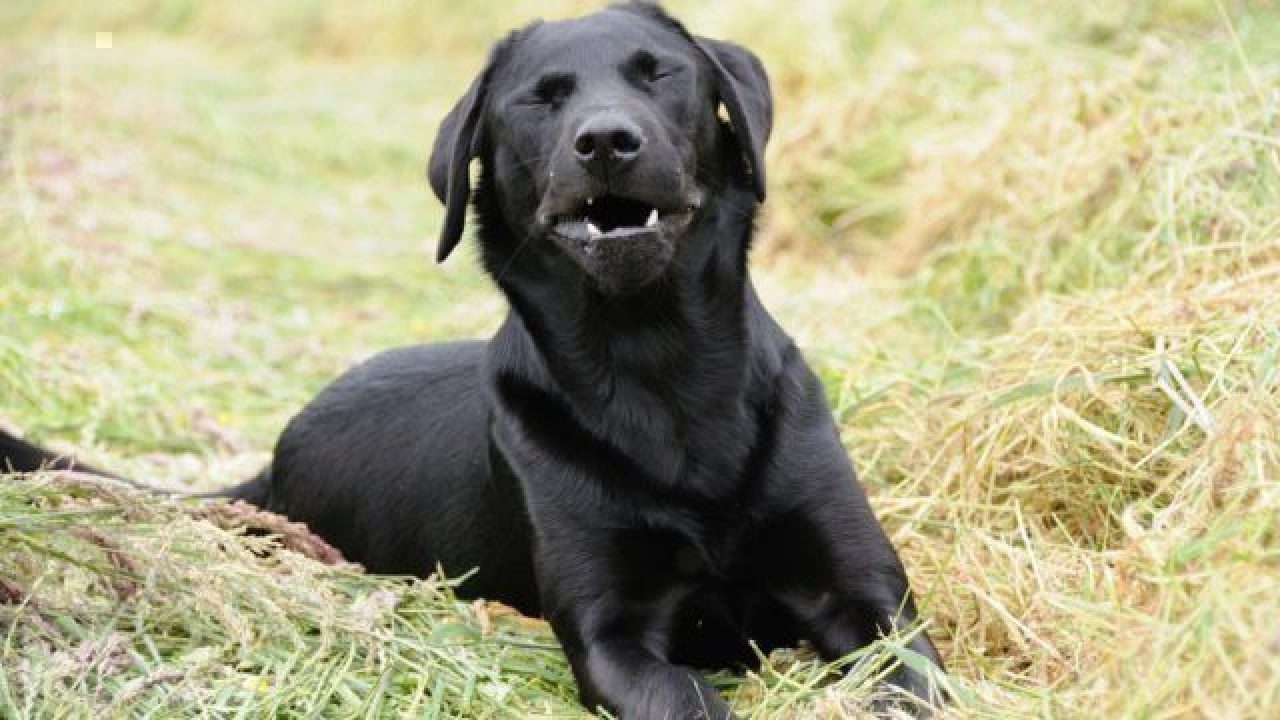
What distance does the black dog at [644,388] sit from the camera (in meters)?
3.41

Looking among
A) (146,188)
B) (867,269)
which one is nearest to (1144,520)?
(867,269)

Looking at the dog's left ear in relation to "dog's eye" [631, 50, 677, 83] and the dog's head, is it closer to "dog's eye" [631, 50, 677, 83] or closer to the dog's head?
the dog's head

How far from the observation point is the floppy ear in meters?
3.71

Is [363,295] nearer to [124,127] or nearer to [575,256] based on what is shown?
[124,127]

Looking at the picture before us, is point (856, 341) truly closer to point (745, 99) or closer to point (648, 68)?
point (745, 99)

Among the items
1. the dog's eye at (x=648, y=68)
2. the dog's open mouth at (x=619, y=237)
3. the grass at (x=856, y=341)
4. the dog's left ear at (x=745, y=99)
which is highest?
the dog's eye at (x=648, y=68)

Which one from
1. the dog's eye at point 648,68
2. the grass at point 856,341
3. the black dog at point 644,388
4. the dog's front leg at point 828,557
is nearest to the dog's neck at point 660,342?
the black dog at point 644,388

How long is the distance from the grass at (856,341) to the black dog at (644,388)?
16 cm

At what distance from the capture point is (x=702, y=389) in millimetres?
3680

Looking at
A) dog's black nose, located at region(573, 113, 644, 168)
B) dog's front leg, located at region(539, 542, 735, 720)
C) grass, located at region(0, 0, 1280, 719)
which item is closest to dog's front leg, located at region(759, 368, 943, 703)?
grass, located at region(0, 0, 1280, 719)

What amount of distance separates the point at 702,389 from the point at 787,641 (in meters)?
0.53

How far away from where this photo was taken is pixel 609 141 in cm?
329

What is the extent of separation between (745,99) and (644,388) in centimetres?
62

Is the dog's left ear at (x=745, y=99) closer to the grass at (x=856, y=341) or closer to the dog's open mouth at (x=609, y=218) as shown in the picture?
the dog's open mouth at (x=609, y=218)
